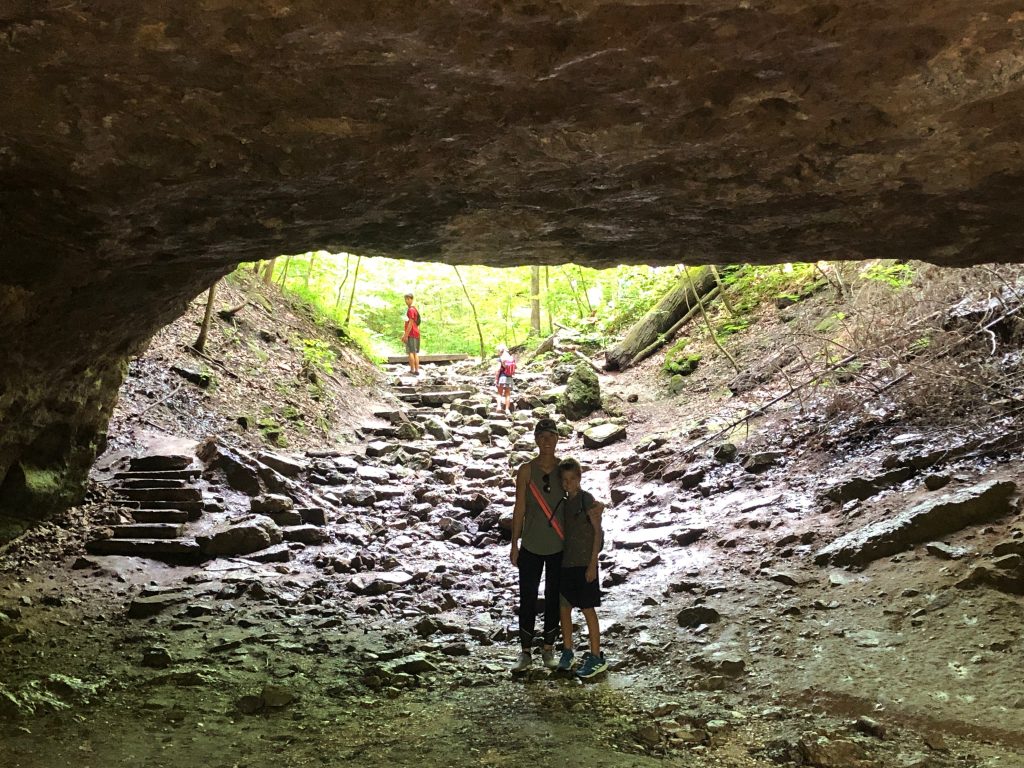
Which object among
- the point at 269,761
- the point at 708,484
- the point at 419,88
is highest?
the point at 419,88

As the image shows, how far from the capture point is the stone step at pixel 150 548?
7672 millimetres

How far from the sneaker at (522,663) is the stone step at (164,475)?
5.63 m

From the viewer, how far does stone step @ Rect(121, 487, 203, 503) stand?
8.83 meters

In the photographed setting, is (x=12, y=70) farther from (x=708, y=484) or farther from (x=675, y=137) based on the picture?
(x=708, y=484)

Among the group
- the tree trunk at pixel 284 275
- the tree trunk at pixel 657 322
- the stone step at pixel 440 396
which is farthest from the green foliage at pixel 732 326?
the tree trunk at pixel 284 275

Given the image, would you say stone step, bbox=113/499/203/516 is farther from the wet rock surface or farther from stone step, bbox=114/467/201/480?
stone step, bbox=114/467/201/480

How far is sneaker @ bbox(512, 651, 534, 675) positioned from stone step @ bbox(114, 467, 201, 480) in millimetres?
5629

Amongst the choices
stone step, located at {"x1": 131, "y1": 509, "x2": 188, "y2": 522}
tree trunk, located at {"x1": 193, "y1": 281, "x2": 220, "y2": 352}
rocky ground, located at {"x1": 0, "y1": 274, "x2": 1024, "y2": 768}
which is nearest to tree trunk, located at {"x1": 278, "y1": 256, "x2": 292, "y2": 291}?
tree trunk, located at {"x1": 193, "y1": 281, "x2": 220, "y2": 352}

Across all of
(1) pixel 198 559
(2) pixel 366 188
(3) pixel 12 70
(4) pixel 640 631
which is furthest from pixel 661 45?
(1) pixel 198 559

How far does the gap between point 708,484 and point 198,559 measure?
6.18 m

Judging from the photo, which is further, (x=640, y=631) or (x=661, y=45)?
(x=640, y=631)

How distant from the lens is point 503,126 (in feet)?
12.9

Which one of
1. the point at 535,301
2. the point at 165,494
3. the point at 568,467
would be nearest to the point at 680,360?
the point at 535,301

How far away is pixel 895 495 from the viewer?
23.5 ft
